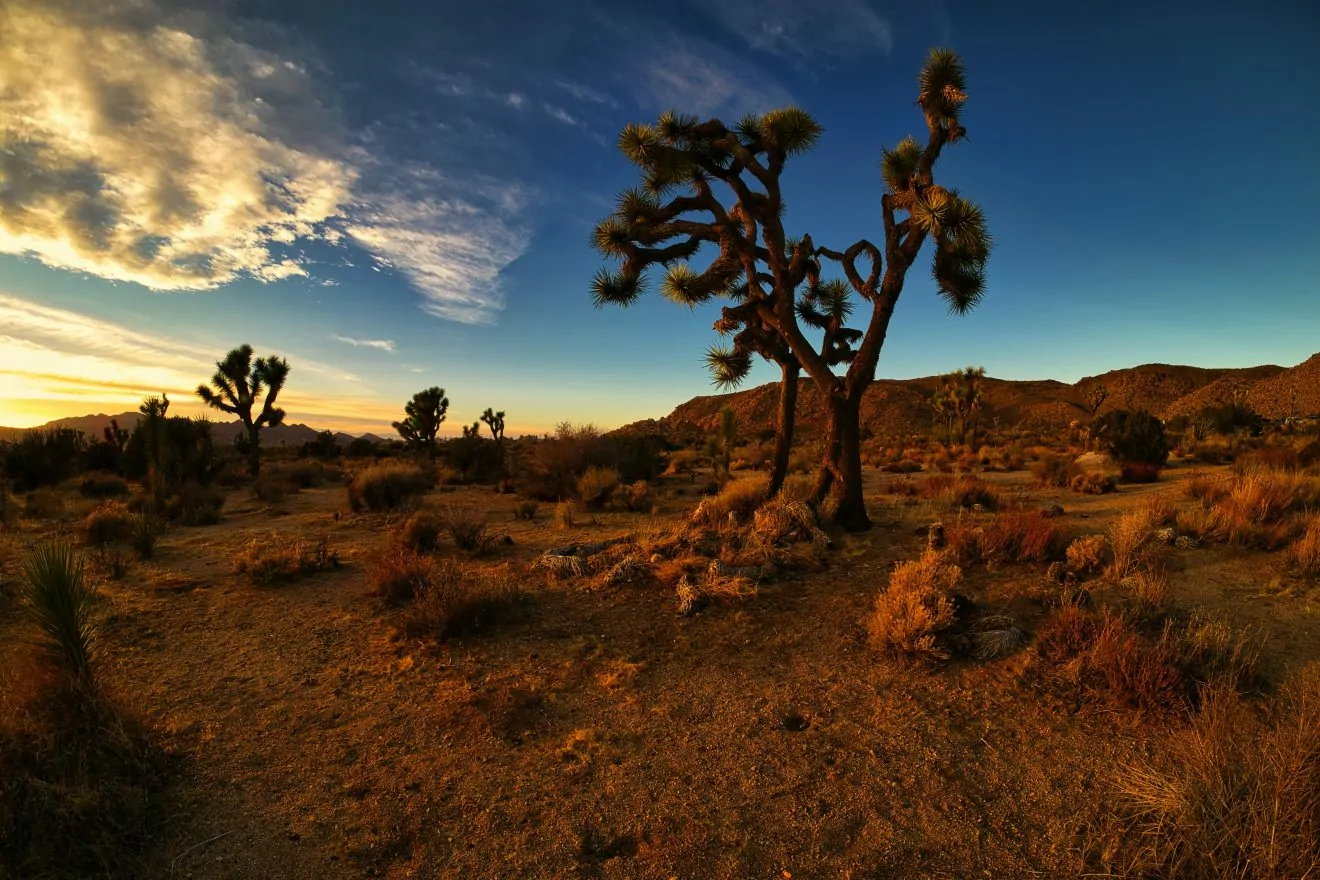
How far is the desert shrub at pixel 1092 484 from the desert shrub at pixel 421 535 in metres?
14.5

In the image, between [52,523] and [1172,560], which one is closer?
[1172,560]

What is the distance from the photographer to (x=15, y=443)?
22.0m

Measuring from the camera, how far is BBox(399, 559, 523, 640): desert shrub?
644cm

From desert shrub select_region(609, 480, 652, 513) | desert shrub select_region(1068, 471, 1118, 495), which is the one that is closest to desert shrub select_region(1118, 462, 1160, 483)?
desert shrub select_region(1068, 471, 1118, 495)

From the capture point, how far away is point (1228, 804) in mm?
3020

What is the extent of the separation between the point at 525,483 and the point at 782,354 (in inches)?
377

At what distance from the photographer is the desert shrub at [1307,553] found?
21.5ft

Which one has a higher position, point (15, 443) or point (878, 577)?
point (15, 443)

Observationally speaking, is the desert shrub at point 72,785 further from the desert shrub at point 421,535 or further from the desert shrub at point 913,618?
the desert shrub at point 421,535

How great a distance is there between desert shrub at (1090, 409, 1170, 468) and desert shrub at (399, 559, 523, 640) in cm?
1923

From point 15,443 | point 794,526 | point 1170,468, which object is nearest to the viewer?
point 794,526

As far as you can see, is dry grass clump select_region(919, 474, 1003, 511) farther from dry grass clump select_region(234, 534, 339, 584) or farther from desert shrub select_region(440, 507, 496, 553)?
dry grass clump select_region(234, 534, 339, 584)

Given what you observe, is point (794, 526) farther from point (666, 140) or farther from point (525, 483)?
point (525, 483)

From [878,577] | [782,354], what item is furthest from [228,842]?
[782,354]
